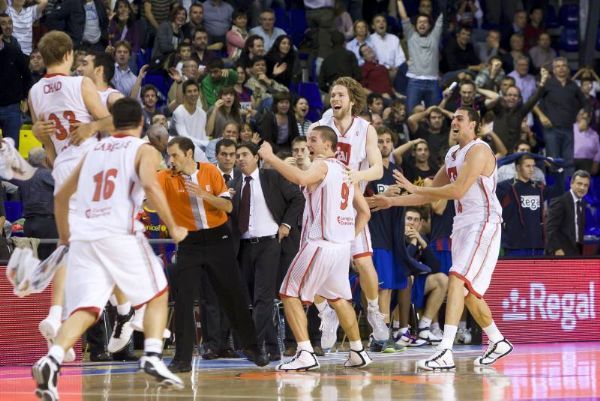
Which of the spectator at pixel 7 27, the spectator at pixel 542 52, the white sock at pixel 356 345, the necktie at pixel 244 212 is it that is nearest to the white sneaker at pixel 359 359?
the white sock at pixel 356 345

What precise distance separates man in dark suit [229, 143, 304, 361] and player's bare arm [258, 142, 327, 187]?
1776 mm

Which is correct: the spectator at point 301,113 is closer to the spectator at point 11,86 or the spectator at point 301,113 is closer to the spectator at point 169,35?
the spectator at point 169,35

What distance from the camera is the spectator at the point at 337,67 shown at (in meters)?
19.9

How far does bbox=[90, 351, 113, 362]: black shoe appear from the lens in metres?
13.3

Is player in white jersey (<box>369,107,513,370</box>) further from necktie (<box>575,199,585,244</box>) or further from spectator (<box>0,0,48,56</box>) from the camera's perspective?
spectator (<box>0,0,48,56</box>)

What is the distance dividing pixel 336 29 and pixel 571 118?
454cm

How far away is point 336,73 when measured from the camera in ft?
65.2

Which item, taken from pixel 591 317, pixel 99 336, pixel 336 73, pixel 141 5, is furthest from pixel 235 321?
pixel 141 5

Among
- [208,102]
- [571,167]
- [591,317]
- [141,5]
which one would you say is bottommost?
[591,317]

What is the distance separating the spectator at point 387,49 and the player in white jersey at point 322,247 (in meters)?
10.1

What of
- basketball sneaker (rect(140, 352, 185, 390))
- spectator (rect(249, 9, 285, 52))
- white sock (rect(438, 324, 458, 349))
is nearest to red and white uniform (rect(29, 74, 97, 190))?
basketball sneaker (rect(140, 352, 185, 390))

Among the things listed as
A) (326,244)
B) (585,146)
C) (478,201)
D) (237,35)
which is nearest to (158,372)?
(326,244)

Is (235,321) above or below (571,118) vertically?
below

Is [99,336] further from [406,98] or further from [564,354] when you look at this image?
[406,98]
